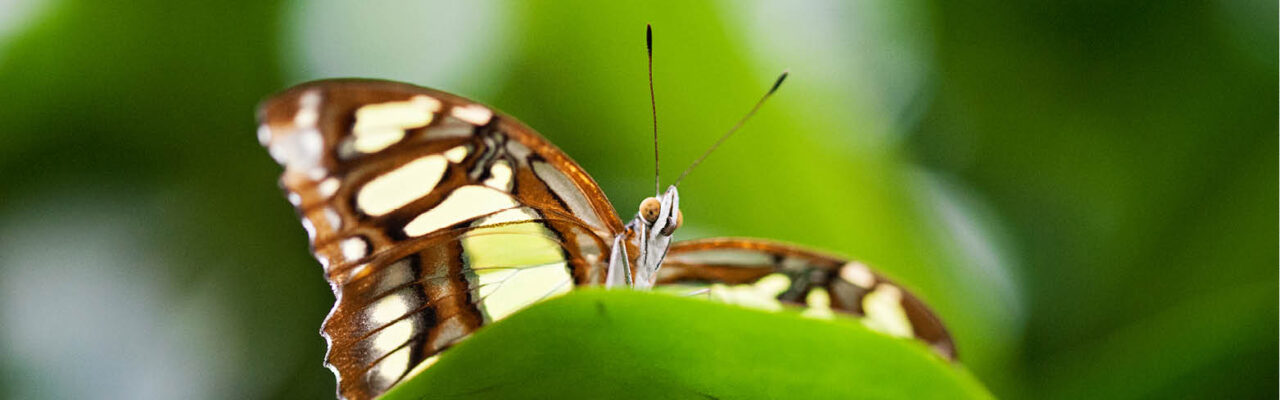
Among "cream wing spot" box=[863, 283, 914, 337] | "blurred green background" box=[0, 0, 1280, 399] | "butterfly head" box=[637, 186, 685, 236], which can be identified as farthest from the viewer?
"blurred green background" box=[0, 0, 1280, 399]

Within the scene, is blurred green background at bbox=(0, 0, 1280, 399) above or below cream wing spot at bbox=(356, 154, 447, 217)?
→ above

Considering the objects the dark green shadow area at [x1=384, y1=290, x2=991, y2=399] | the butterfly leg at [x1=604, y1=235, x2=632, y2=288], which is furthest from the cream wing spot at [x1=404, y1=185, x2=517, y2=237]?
the dark green shadow area at [x1=384, y1=290, x2=991, y2=399]

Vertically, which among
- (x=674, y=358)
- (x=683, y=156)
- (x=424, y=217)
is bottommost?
(x=674, y=358)

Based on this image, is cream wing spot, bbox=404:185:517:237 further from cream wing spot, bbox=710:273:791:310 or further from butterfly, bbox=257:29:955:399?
cream wing spot, bbox=710:273:791:310

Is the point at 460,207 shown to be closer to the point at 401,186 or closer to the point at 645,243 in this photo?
the point at 401,186

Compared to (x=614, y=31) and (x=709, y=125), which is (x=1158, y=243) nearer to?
(x=709, y=125)

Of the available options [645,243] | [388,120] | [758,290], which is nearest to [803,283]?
[758,290]

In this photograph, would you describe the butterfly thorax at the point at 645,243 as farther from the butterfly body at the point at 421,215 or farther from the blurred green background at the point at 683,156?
the blurred green background at the point at 683,156
